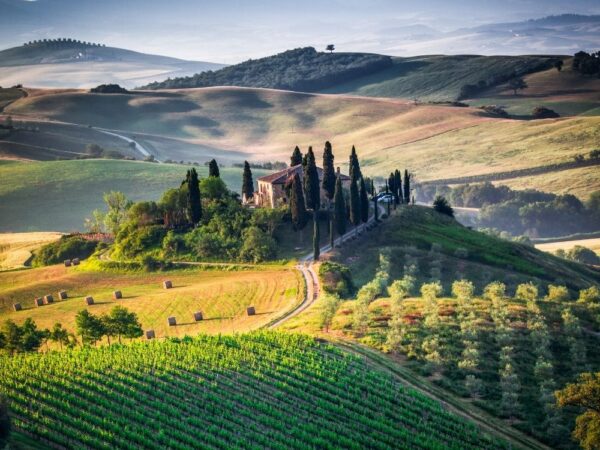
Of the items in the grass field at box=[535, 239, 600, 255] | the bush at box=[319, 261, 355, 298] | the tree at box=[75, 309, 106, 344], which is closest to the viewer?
the tree at box=[75, 309, 106, 344]

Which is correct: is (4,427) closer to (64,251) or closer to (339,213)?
(339,213)

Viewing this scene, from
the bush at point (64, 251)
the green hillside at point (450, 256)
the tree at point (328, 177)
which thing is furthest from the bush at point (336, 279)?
the bush at point (64, 251)

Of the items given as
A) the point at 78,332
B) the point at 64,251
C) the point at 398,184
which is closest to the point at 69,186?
the point at 64,251

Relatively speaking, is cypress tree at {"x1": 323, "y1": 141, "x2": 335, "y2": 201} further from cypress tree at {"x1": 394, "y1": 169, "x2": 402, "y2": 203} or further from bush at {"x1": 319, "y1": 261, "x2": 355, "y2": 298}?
bush at {"x1": 319, "y1": 261, "x2": 355, "y2": 298}

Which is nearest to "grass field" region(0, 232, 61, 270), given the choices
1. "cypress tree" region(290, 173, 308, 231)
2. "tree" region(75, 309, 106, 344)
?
"cypress tree" region(290, 173, 308, 231)

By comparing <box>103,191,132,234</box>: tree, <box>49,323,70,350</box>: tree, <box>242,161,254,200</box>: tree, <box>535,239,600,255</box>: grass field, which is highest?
<box>242,161,254,200</box>: tree

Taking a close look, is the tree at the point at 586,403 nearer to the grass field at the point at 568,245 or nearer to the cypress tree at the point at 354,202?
the cypress tree at the point at 354,202

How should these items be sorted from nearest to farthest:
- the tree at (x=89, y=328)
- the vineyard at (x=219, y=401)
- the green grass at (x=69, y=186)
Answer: the vineyard at (x=219, y=401) → the tree at (x=89, y=328) → the green grass at (x=69, y=186)
